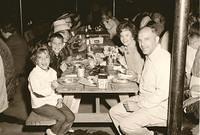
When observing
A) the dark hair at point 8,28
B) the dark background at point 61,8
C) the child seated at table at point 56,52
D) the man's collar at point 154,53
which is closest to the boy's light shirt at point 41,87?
the child seated at table at point 56,52

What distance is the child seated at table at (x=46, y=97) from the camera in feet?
13.4

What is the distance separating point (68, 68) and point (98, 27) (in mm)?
4154

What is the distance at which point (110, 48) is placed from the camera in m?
5.63

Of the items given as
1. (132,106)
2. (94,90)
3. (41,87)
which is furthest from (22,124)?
(132,106)

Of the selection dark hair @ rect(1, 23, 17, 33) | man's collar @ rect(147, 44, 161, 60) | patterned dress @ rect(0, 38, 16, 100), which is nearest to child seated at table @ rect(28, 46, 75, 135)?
man's collar @ rect(147, 44, 161, 60)

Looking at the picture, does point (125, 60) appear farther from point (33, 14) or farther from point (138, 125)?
point (33, 14)

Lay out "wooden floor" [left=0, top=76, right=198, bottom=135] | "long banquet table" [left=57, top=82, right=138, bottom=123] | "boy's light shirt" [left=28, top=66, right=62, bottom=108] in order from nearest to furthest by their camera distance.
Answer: "long banquet table" [left=57, top=82, right=138, bottom=123], "boy's light shirt" [left=28, top=66, right=62, bottom=108], "wooden floor" [left=0, top=76, right=198, bottom=135]

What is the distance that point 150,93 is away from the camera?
13.1 feet

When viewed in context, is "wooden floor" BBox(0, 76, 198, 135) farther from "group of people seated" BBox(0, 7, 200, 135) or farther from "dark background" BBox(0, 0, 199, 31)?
"dark background" BBox(0, 0, 199, 31)

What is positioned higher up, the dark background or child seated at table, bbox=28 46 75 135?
the dark background

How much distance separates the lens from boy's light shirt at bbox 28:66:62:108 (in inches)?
161

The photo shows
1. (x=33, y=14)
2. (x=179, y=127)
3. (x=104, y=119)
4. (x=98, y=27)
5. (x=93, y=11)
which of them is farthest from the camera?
(x=33, y=14)

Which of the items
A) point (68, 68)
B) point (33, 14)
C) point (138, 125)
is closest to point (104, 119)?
point (138, 125)

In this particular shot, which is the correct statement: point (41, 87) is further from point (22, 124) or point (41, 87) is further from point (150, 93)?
point (22, 124)
